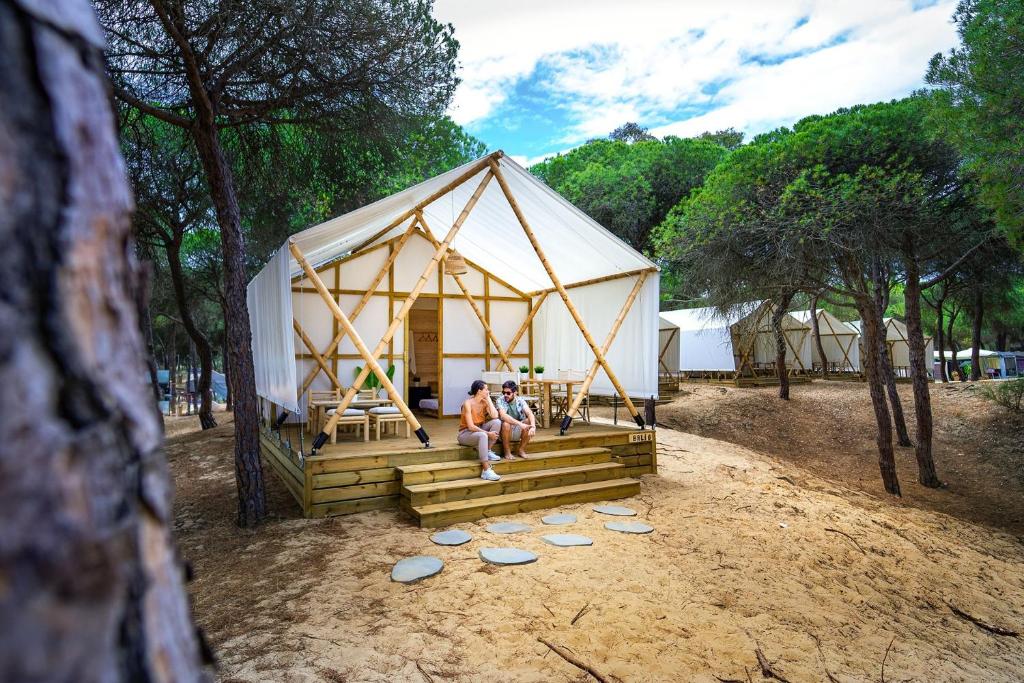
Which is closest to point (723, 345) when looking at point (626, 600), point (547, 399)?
point (547, 399)

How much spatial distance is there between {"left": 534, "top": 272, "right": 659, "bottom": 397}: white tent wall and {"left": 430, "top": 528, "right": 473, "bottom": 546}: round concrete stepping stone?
389 cm

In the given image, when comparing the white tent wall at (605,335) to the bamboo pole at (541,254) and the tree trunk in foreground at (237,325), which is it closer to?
the bamboo pole at (541,254)

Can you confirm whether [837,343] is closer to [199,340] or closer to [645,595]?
[645,595]

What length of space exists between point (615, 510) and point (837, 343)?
18173 mm

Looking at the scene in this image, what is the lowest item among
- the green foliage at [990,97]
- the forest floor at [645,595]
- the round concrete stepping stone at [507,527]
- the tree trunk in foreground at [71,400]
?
the forest floor at [645,595]

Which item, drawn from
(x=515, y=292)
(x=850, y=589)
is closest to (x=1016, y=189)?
(x=850, y=589)

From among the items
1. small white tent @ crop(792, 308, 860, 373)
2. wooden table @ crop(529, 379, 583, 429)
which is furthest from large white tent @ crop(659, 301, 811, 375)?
wooden table @ crop(529, 379, 583, 429)

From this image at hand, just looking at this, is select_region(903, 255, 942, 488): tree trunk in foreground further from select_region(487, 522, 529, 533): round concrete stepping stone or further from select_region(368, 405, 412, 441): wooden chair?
select_region(368, 405, 412, 441): wooden chair

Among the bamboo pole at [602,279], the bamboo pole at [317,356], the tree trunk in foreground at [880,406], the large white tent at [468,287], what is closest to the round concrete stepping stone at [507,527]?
the large white tent at [468,287]

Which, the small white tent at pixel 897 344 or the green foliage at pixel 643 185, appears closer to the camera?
the green foliage at pixel 643 185

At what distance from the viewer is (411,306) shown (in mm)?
7816

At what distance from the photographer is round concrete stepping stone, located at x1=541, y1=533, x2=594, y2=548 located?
4531 millimetres

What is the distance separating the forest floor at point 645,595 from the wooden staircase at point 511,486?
190 mm

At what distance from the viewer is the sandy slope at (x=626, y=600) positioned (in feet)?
9.81
